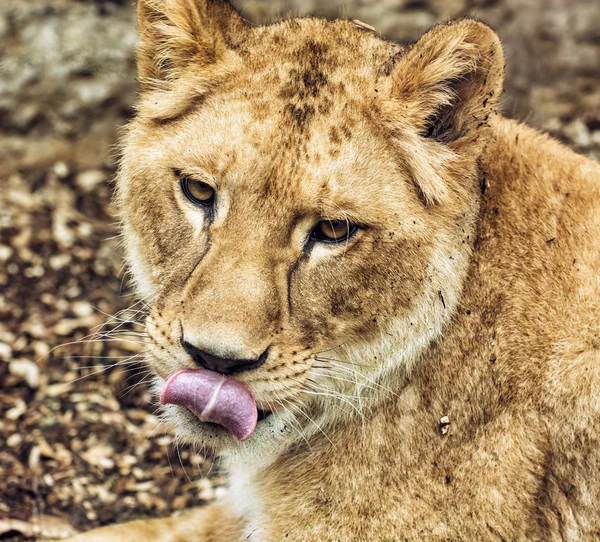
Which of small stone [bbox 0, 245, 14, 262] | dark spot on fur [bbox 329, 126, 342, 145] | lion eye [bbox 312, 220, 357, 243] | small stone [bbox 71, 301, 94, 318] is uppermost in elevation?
dark spot on fur [bbox 329, 126, 342, 145]

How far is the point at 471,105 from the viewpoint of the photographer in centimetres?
369

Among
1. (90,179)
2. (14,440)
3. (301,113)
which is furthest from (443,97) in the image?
(90,179)

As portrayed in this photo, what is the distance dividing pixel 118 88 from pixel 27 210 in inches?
53.5

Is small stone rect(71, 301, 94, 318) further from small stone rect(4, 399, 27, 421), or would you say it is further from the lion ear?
the lion ear

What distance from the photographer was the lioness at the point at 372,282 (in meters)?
3.53

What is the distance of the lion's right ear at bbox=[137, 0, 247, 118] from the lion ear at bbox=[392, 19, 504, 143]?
0.83 m

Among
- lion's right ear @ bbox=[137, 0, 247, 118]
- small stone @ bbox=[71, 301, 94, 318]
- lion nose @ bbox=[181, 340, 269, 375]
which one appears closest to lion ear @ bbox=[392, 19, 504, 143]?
lion's right ear @ bbox=[137, 0, 247, 118]

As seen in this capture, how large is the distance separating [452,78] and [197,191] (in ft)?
3.91

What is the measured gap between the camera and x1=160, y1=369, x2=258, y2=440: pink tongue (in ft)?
11.2

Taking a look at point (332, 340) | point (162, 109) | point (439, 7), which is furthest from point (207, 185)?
point (439, 7)

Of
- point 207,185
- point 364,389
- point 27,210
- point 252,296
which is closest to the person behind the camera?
point 252,296

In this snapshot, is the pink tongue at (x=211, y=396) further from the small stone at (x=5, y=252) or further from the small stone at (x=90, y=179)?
the small stone at (x=90, y=179)

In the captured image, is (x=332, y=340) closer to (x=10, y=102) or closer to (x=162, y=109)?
(x=162, y=109)

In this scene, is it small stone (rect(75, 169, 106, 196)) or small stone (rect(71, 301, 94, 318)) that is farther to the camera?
small stone (rect(75, 169, 106, 196))
